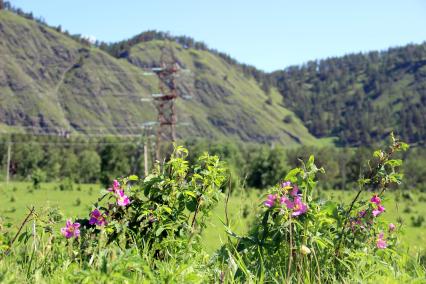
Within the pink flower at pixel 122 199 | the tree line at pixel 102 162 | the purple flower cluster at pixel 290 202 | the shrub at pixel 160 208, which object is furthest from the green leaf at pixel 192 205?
the tree line at pixel 102 162

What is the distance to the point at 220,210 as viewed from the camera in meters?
27.2

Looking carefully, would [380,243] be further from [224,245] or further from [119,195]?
[119,195]

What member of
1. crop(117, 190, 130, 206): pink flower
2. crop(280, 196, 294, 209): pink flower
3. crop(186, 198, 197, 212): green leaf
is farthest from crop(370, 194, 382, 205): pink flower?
crop(117, 190, 130, 206): pink flower

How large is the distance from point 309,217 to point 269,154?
57.1 meters

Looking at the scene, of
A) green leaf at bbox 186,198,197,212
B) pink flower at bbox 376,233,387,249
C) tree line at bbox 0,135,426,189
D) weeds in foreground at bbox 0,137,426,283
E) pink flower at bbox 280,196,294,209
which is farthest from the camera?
tree line at bbox 0,135,426,189

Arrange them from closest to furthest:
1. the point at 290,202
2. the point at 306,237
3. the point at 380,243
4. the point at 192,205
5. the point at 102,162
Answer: the point at 306,237 < the point at 290,202 < the point at 380,243 < the point at 192,205 < the point at 102,162

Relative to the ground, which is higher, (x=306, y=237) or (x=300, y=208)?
(x=300, y=208)

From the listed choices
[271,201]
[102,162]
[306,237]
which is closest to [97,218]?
[271,201]

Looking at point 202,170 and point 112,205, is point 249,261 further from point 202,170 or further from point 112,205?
point 112,205

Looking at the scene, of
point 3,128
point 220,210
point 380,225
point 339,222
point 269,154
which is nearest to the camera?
point 339,222

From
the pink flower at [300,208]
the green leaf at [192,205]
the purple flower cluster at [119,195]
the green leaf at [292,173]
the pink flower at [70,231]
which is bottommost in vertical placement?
the pink flower at [70,231]

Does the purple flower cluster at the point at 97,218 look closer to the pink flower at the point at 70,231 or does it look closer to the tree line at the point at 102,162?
the pink flower at the point at 70,231

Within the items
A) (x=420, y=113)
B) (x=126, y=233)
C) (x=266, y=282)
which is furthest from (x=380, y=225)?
(x=420, y=113)

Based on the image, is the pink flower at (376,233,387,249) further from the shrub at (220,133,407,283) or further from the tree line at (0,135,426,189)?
the tree line at (0,135,426,189)
